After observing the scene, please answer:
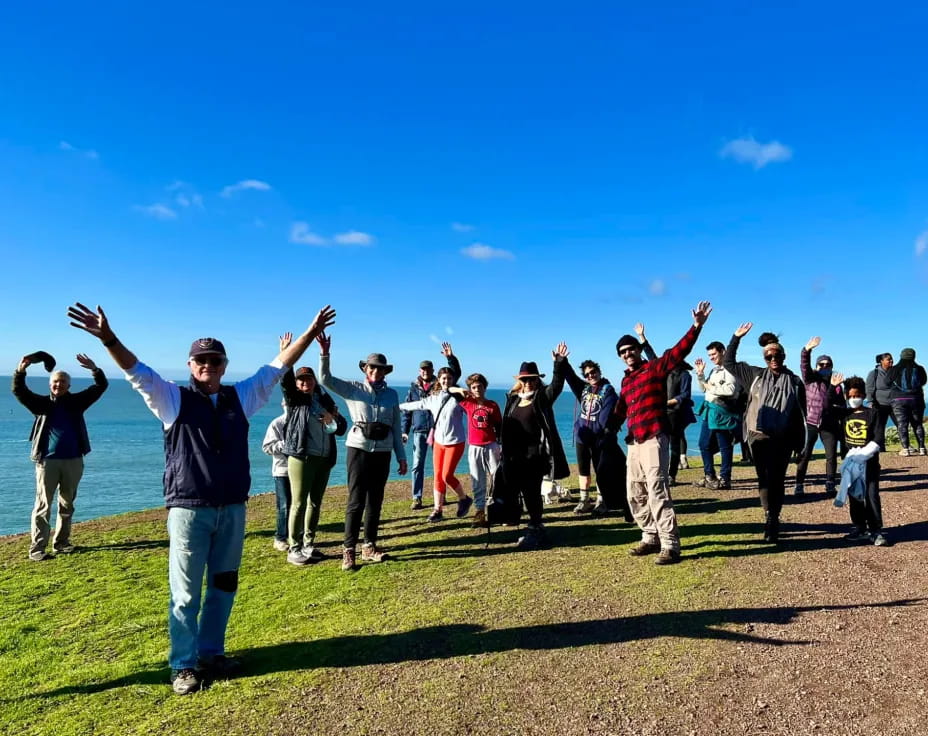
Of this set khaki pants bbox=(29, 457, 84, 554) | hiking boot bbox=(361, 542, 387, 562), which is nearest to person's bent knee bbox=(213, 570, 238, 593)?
hiking boot bbox=(361, 542, 387, 562)

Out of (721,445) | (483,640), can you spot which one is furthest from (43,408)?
(721,445)

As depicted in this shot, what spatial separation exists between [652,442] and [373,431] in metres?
3.15

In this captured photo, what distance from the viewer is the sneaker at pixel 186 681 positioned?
4137mm

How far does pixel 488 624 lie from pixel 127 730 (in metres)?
2.72

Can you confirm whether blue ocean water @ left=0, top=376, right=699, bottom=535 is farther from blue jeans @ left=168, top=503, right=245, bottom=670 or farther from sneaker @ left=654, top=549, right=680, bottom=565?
blue jeans @ left=168, top=503, right=245, bottom=670

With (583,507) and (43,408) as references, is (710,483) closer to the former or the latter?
(583,507)

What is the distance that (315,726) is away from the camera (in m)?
3.70

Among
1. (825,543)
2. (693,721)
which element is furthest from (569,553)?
(693,721)

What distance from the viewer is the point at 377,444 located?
22.7 feet

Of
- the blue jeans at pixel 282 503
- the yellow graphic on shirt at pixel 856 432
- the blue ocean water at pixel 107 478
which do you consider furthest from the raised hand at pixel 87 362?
the blue ocean water at pixel 107 478

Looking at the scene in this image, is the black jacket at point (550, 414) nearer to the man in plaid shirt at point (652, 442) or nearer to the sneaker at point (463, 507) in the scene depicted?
the man in plaid shirt at point (652, 442)

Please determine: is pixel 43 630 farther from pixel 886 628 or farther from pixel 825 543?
pixel 825 543

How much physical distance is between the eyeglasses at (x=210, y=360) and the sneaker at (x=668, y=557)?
5.02 metres

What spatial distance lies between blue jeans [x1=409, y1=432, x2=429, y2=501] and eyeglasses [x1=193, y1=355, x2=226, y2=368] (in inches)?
266
